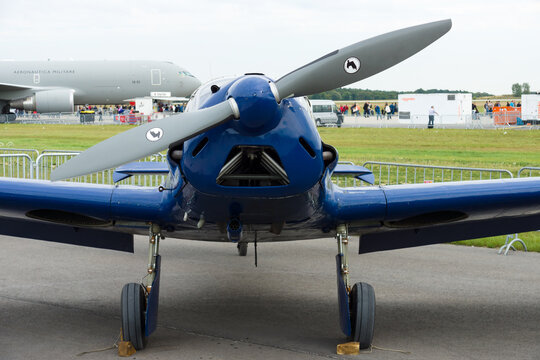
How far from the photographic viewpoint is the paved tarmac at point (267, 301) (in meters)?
5.71

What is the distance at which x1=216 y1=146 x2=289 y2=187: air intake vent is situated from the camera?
4.62m

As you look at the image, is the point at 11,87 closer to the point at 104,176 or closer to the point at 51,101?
the point at 51,101

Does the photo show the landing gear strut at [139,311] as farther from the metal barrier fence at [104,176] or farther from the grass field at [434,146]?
the metal barrier fence at [104,176]

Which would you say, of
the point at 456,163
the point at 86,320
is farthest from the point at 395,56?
the point at 456,163

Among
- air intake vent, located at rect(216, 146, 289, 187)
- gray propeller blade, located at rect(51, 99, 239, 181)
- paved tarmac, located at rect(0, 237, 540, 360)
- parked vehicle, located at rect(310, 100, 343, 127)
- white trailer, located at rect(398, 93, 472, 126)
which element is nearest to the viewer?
gray propeller blade, located at rect(51, 99, 239, 181)

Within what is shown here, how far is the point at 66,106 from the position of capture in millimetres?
46594

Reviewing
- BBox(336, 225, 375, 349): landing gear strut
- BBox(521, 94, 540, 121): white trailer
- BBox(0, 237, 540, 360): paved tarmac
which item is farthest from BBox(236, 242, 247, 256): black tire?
BBox(521, 94, 540, 121): white trailer

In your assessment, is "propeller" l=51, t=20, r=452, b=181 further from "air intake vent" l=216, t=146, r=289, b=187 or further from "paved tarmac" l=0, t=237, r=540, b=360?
"paved tarmac" l=0, t=237, r=540, b=360

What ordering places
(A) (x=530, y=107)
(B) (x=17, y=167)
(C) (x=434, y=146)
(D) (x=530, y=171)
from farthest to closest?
(A) (x=530, y=107) → (C) (x=434, y=146) → (B) (x=17, y=167) → (D) (x=530, y=171)

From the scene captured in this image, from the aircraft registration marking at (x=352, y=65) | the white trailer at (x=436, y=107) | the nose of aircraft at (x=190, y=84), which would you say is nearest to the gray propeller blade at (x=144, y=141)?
the aircraft registration marking at (x=352, y=65)

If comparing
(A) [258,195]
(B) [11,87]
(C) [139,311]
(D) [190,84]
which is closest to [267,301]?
(C) [139,311]

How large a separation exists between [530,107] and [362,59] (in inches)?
1625

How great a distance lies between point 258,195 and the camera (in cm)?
481

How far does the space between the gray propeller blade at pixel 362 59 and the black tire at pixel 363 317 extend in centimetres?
178
